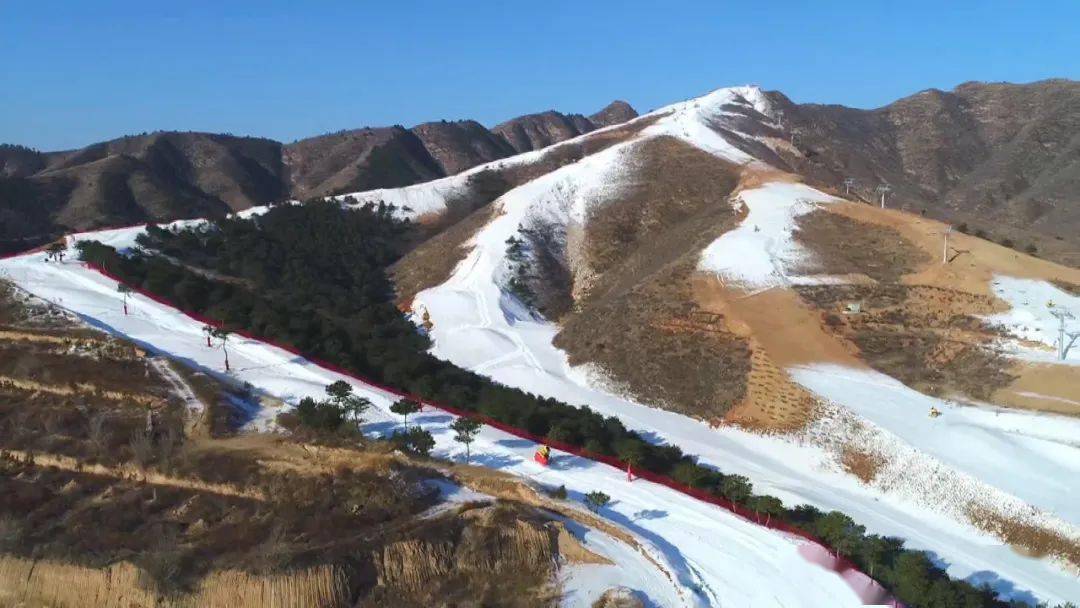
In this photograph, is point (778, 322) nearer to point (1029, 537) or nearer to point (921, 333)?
point (921, 333)

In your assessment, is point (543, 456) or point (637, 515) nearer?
point (637, 515)

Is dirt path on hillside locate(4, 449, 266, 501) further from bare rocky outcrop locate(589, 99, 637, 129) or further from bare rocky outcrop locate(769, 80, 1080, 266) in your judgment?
bare rocky outcrop locate(589, 99, 637, 129)

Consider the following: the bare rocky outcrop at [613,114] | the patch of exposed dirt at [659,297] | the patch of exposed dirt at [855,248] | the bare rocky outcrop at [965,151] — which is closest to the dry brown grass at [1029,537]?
the patch of exposed dirt at [659,297]

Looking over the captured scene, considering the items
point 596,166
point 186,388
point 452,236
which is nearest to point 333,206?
point 452,236

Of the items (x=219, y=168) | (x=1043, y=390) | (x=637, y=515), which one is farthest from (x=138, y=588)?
(x=219, y=168)

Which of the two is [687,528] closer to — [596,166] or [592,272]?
[592,272]

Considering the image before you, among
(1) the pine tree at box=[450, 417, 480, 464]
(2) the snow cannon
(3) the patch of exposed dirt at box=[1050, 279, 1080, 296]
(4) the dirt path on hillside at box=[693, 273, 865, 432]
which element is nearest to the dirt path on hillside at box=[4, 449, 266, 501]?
(1) the pine tree at box=[450, 417, 480, 464]

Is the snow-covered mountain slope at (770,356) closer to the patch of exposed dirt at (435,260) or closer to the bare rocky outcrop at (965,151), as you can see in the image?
the patch of exposed dirt at (435,260)
